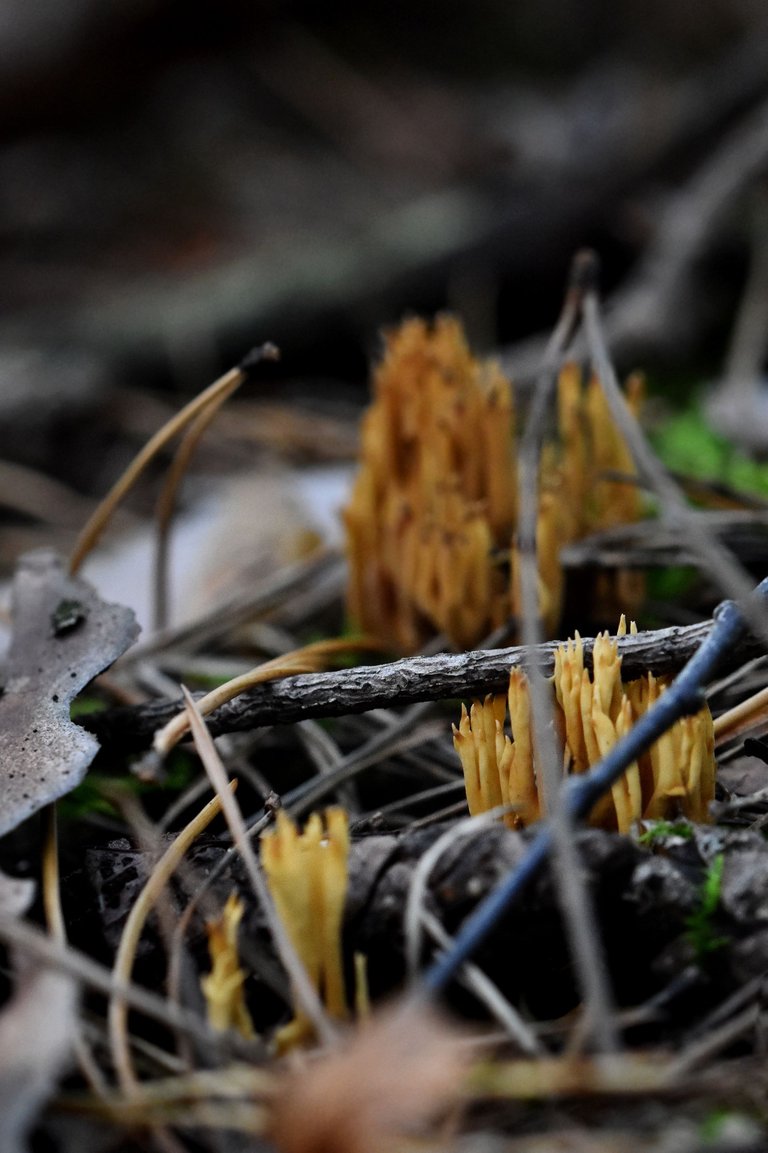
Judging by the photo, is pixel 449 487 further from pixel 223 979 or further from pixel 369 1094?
pixel 369 1094

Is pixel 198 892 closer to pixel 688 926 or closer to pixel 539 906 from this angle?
pixel 539 906

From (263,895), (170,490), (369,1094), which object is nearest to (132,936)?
(263,895)

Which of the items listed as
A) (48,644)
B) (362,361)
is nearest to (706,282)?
(362,361)

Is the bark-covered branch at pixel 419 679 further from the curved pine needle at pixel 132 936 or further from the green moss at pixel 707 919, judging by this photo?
the green moss at pixel 707 919

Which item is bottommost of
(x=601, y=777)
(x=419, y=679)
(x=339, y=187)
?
(x=601, y=777)

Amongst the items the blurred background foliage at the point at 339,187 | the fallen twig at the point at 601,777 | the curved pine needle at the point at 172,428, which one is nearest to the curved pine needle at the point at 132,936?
the fallen twig at the point at 601,777

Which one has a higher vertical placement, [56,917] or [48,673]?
[48,673]
